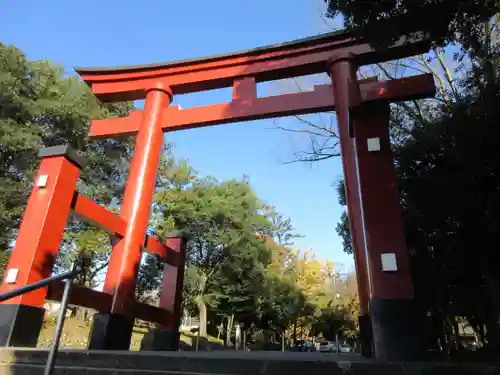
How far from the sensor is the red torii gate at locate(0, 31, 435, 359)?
3.87 m

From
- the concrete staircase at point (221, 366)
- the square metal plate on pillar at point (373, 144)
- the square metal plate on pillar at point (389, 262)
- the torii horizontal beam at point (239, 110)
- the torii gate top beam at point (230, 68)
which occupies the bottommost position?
the concrete staircase at point (221, 366)

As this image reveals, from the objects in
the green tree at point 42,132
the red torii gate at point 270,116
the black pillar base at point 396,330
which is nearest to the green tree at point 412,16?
the red torii gate at point 270,116

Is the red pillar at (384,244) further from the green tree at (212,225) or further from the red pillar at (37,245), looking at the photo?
the green tree at (212,225)

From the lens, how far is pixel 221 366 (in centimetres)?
278

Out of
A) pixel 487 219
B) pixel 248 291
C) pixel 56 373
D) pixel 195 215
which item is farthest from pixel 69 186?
pixel 248 291

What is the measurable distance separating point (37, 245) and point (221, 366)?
9.31 feet

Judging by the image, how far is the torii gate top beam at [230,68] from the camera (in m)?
6.66

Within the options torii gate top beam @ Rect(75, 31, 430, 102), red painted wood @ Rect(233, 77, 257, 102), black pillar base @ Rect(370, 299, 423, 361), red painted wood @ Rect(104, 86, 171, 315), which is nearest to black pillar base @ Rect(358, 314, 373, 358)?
black pillar base @ Rect(370, 299, 423, 361)

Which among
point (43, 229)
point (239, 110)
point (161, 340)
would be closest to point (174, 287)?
point (161, 340)

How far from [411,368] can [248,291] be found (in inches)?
602

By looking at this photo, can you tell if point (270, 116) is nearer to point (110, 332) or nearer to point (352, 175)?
point (352, 175)

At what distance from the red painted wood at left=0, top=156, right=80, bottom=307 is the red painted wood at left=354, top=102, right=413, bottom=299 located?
12.3ft

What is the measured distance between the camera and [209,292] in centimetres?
1788

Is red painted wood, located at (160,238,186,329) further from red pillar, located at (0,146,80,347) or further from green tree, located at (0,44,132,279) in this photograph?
green tree, located at (0,44,132,279)
